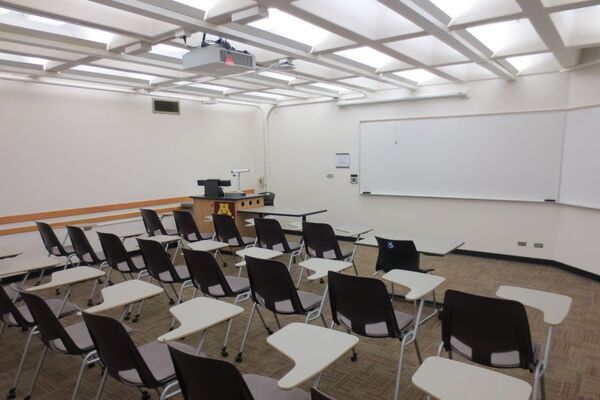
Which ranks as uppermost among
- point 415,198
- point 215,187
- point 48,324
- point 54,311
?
point 215,187

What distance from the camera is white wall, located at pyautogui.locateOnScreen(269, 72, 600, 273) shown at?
5359mm

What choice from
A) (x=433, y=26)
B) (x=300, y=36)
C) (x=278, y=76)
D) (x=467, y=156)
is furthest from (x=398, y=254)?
(x=278, y=76)

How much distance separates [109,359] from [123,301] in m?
0.43

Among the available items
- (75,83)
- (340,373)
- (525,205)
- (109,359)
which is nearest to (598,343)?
(340,373)

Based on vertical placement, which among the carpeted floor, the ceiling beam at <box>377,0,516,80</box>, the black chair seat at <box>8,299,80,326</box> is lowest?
the carpeted floor

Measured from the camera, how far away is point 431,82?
6.03m

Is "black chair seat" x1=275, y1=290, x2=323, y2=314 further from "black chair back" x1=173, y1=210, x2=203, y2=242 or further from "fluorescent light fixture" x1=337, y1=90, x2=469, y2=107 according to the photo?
"fluorescent light fixture" x1=337, y1=90, x2=469, y2=107

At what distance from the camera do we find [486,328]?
78.6 inches

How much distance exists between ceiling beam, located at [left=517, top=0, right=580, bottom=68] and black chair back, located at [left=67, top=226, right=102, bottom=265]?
182 inches

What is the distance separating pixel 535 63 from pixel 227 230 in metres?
4.80

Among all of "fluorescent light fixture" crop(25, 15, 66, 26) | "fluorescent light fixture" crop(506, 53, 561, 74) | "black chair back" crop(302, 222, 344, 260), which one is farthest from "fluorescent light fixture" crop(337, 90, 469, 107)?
"fluorescent light fixture" crop(25, 15, 66, 26)

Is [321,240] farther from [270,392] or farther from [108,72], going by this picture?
[108,72]

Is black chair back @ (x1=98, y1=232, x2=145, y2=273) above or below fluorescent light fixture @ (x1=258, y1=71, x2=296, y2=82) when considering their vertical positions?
below

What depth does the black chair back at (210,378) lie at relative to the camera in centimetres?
140
